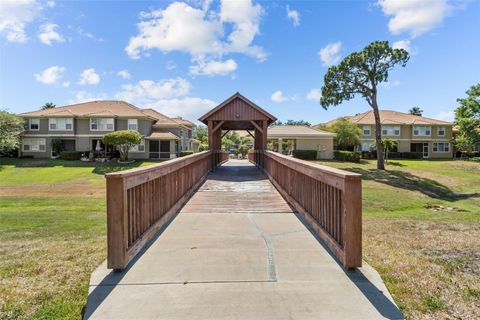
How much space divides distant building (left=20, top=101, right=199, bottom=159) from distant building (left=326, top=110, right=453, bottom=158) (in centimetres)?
2291

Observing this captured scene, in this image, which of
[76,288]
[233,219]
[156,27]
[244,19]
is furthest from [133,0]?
[76,288]

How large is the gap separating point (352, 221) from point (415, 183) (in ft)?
67.0

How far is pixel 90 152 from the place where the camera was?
102ft

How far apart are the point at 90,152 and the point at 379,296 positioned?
32.4 meters

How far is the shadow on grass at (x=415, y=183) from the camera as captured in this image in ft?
57.5

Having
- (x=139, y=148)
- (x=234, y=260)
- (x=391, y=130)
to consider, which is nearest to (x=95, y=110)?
(x=139, y=148)

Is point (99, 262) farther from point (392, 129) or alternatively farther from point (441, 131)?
point (441, 131)

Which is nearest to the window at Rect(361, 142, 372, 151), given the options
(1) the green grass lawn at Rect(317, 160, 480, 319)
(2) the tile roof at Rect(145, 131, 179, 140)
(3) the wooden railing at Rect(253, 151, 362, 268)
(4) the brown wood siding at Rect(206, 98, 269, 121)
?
(2) the tile roof at Rect(145, 131, 179, 140)

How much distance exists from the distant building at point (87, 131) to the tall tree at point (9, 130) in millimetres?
1174

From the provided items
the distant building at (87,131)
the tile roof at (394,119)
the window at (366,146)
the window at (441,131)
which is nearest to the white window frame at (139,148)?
the distant building at (87,131)

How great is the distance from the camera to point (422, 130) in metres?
41.8

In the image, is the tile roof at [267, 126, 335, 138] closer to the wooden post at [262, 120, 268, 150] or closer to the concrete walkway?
the wooden post at [262, 120, 268, 150]

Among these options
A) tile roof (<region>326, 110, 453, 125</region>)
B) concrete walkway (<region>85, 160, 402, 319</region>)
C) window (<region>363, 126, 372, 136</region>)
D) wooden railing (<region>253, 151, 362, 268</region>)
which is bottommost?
concrete walkway (<region>85, 160, 402, 319</region>)

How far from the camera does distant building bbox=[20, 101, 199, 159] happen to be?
32.4 m
